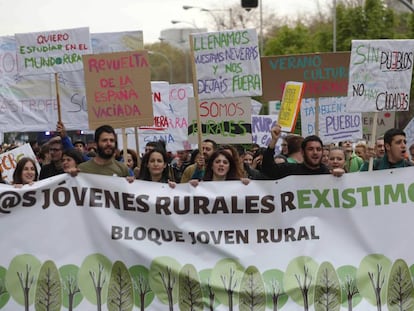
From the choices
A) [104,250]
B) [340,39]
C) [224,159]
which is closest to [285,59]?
[224,159]

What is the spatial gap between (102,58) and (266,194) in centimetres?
263

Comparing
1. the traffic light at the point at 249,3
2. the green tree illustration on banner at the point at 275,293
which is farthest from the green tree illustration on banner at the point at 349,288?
the traffic light at the point at 249,3

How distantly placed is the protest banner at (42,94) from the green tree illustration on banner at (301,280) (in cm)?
596

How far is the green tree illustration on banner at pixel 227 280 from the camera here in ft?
24.5

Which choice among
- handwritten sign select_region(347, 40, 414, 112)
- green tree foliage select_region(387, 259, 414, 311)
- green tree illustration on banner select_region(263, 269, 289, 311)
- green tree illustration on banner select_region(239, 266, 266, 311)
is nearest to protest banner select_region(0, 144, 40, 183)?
handwritten sign select_region(347, 40, 414, 112)

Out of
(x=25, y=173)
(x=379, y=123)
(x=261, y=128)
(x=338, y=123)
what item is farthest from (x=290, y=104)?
(x=379, y=123)

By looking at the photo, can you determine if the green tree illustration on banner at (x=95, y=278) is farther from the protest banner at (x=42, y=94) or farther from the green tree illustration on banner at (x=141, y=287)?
the protest banner at (x=42, y=94)

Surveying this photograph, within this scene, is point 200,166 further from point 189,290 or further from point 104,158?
point 189,290

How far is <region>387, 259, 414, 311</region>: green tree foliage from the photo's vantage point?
24.9 feet

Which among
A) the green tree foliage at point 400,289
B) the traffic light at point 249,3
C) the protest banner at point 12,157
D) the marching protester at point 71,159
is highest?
the traffic light at point 249,3

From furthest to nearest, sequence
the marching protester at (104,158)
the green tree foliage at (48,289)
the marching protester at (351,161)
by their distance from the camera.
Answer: the marching protester at (351,161)
the marching protester at (104,158)
the green tree foliage at (48,289)

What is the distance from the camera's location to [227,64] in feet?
35.3

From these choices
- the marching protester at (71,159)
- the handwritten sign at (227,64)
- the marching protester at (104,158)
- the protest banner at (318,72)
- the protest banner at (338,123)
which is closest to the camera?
the marching protester at (104,158)

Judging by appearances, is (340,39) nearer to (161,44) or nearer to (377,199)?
(377,199)
